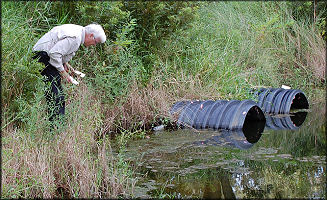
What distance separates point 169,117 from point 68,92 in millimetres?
1821

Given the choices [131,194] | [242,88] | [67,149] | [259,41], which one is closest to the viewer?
[131,194]

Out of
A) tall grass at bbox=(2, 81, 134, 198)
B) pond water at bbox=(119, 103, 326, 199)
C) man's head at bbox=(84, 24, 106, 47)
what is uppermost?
man's head at bbox=(84, 24, 106, 47)

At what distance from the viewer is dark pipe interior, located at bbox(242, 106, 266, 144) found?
760 cm

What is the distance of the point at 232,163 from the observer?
5.90 m

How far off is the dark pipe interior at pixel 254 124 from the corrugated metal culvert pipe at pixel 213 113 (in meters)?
0.23

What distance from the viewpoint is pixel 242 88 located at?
9438mm

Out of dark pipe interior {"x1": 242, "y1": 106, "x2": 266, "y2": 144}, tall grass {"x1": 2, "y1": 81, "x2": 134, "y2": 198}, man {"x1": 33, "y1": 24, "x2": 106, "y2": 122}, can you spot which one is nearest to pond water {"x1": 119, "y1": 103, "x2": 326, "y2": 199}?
dark pipe interior {"x1": 242, "y1": 106, "x2": 266, "y2": 144}

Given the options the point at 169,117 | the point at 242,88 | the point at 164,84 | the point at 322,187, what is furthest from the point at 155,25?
the point at 322,187

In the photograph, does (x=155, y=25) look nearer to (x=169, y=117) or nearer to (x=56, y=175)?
(x=169, y=117)

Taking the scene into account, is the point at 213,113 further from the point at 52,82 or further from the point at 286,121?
the point at 52,82

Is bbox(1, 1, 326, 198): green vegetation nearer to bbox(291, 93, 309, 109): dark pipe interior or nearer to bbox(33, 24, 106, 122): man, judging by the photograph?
bbox(33, 24, 106, 122): man

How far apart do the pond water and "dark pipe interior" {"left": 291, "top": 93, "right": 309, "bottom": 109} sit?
179cm

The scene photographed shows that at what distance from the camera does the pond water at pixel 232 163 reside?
4941 mm

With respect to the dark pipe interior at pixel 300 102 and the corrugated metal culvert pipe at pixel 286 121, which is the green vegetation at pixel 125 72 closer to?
the dark pipe interior at pixel 300 102
